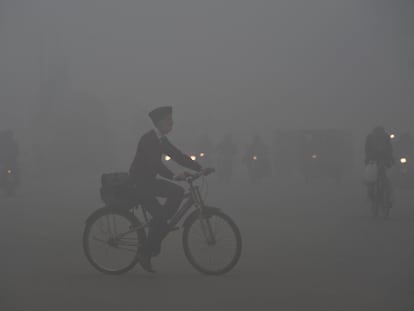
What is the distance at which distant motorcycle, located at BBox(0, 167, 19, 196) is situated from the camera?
73.4 ft

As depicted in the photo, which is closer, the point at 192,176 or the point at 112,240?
the point at 192,176

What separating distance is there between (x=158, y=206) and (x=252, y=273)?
4.61 feet

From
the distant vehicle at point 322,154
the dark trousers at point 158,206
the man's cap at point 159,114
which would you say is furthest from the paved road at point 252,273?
the distant vehicle at point 322,154

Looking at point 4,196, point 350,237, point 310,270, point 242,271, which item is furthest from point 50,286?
point 4,196

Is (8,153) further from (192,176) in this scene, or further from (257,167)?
(192,176)

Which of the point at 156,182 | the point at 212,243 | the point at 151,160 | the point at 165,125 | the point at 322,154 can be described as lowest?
the point at 212,243

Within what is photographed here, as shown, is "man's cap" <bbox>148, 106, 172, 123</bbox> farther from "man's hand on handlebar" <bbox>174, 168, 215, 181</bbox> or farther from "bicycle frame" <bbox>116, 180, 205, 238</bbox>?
"bicycle frame" <bbox>116, 180, 205, 238</bbox>

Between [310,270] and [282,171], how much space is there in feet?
112

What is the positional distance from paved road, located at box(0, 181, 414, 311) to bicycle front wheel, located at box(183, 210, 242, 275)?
17 centimetres

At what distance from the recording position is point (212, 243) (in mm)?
7207

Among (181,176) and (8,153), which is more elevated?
(8,153)

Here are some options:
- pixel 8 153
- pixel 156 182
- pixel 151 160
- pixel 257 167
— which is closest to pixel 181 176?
pixel 156 182

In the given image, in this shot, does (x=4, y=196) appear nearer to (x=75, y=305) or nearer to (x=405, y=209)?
(x=405, y=209)

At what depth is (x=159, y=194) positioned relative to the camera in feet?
24.0
